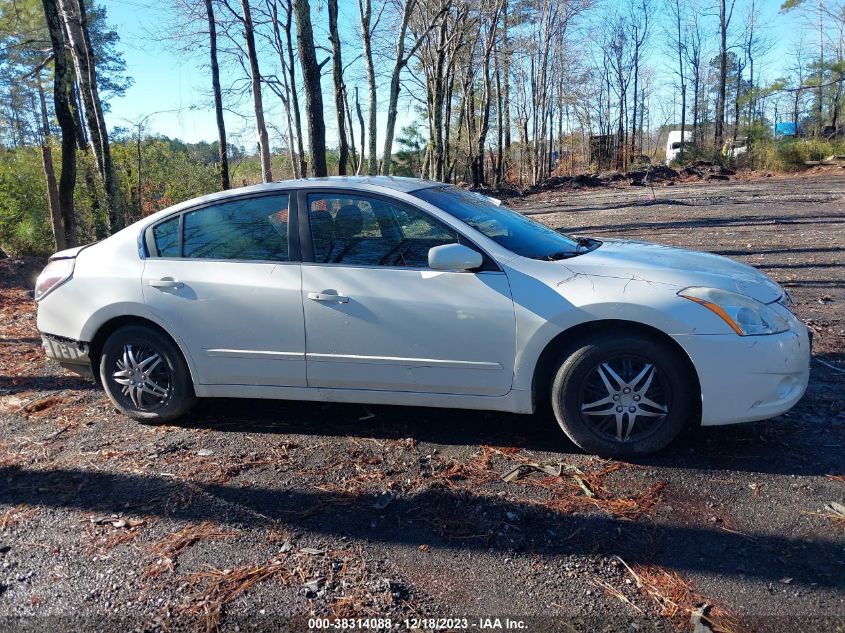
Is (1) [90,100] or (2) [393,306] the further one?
(1) [90,100]

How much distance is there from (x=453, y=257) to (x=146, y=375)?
2.33 meters

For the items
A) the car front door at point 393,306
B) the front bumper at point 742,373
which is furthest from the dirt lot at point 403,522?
the car front door at point 393,306

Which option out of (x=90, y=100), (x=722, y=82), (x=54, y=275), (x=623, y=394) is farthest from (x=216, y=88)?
(x=722, y=82)

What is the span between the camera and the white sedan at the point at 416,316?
3.59 metres

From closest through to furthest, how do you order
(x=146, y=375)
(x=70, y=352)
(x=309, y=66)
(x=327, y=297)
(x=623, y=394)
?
(x=623, y=394), (x=327, y=297), (x=146, y=375), (x=70, y=352), (x=309, y=66)

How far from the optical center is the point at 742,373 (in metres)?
3.50

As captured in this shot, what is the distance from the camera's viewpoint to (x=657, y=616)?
2436 mm

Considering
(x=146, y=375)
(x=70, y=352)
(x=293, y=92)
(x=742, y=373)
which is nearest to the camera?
(x=742, y=373)

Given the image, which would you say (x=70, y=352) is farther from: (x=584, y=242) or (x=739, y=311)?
(x=739, y=311)

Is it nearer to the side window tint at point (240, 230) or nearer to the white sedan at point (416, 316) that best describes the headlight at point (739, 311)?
the white sedan at point (416, 316)

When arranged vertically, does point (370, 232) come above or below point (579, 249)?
above

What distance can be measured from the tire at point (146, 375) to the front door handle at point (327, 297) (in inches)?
42.3

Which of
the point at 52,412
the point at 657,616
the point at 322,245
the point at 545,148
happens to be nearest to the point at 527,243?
the point at 322,245

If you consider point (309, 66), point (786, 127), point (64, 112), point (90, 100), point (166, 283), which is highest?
point (786, 127)
